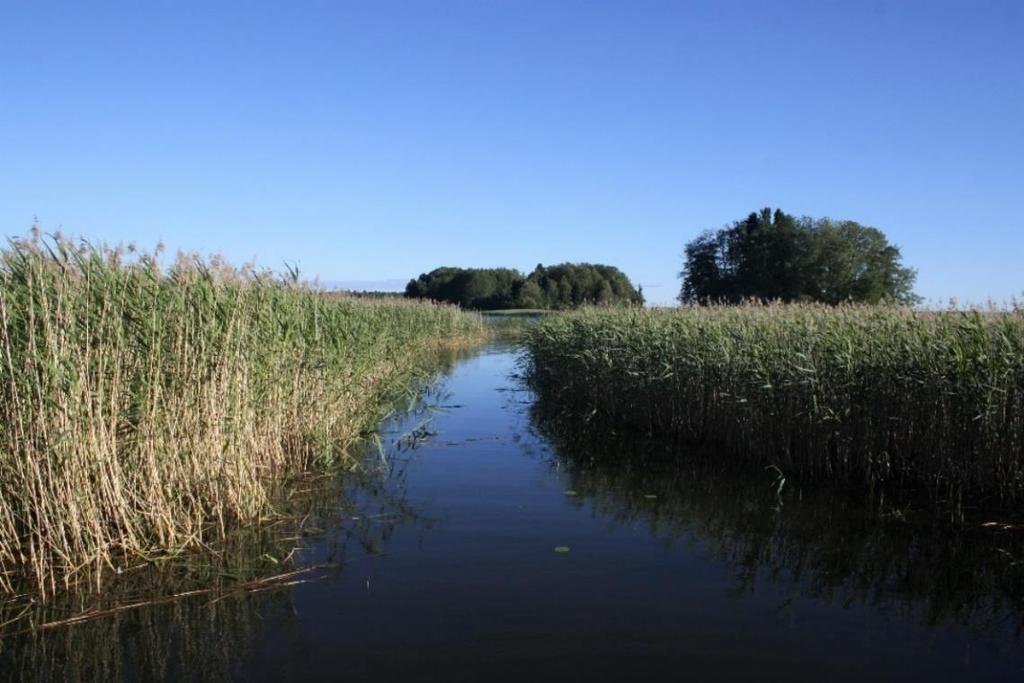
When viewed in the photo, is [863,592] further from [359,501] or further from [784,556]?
[359,501]

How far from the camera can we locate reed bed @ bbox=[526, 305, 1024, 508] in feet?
29.0

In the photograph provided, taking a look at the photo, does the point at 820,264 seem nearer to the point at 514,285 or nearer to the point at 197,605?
the point at 514,285

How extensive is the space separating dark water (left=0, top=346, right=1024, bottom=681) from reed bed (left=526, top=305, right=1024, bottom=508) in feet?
3.02

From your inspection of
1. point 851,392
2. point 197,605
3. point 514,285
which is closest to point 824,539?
point 851,392

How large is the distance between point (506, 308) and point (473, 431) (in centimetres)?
8127

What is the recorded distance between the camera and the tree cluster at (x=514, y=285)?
284ft

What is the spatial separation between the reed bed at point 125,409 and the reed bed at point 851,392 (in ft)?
23.2

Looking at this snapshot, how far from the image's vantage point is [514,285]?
10044cm

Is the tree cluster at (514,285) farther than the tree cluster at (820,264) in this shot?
Yes

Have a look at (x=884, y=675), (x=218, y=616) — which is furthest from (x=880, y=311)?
(x=218, y=616)

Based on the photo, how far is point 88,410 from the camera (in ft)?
21.4

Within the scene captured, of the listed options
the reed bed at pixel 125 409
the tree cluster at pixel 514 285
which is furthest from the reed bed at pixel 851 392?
the tree cluster at pixel 514 285

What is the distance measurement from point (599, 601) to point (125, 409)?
4703 mm

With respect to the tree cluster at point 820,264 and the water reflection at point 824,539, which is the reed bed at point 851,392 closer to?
the water reflection at point 824,539
